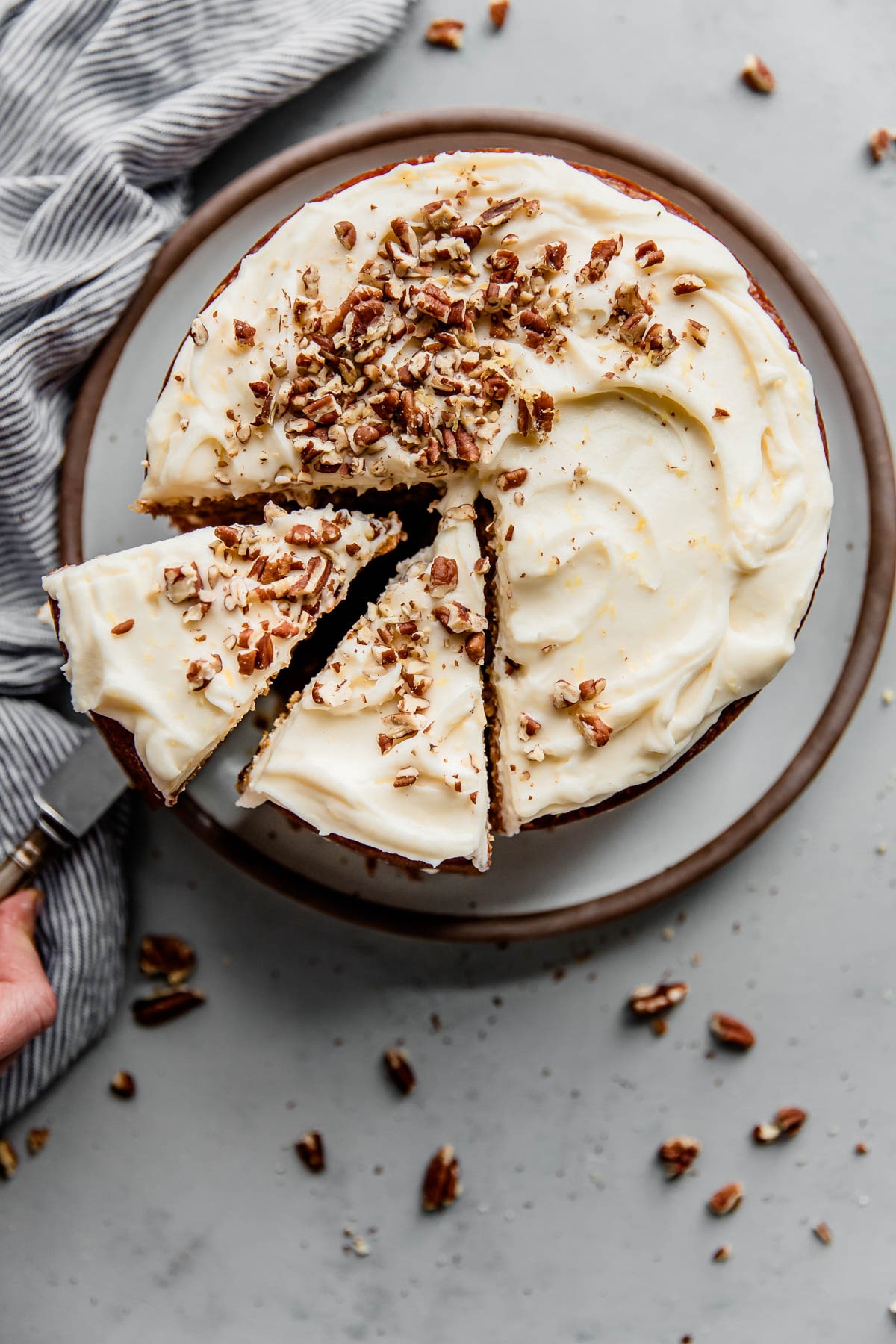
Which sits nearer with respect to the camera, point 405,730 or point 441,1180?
point 405,730

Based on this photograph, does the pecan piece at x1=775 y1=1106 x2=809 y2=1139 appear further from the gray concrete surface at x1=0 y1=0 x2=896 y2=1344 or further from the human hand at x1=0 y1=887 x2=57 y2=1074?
the human hand at x1=0 y1=887 x2=57 y2=1074

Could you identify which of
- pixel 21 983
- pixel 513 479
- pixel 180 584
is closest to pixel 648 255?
pixel 513 479

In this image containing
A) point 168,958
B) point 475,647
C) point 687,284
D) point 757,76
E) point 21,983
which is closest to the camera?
point 687,284

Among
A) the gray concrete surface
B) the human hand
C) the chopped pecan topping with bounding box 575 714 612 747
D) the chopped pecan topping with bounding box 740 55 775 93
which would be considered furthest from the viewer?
the gray concrete surface

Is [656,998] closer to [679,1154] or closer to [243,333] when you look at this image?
[679,1154]

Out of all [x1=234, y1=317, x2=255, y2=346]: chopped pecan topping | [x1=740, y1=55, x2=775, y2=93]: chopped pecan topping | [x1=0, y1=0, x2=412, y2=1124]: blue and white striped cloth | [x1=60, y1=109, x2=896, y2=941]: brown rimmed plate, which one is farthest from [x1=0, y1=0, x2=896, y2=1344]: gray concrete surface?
[x1=740, y1=55, x2=775, y2=93]: chopped pecan topping

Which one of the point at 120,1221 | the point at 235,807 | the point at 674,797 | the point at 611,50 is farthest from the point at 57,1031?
the point at 611,50

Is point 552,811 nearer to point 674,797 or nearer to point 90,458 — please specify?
point 674,797
